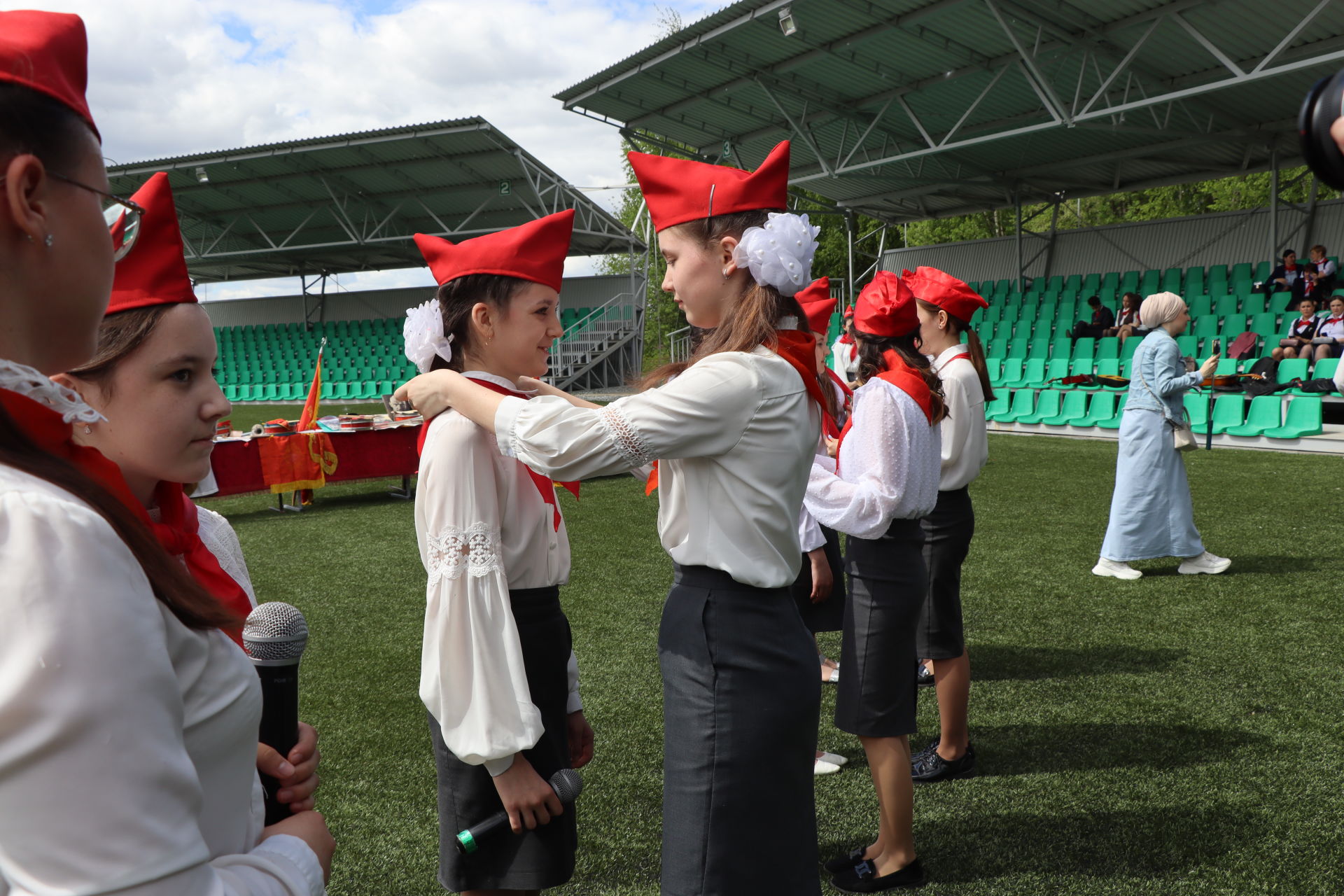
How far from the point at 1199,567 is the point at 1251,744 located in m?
2.98

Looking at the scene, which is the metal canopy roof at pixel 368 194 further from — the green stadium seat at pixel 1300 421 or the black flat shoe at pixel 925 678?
the black flat shoe at pixel 925 678

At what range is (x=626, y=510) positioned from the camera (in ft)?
29.1

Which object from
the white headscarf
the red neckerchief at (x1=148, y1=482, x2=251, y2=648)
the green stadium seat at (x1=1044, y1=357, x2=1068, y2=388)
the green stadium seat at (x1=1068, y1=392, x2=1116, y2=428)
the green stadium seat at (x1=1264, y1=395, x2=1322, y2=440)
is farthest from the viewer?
the green stadium seat at (x1=1044, y1=357, x2=1068, y2=388)

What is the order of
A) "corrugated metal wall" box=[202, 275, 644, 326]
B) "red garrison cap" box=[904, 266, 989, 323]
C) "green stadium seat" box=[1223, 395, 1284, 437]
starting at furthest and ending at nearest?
"corrugated metal wall" box=[202, 275, 644, 326] → "green stadium seat" box=[1223, 395, 1284, 437] → "red garrison cap" box=[904, 266, 989, 323]

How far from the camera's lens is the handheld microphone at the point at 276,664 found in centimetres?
104

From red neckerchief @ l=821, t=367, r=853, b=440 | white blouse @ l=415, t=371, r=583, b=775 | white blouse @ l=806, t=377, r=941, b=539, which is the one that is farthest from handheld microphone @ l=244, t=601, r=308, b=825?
red neckerchief @ l=821, t=367, r=853, b=440

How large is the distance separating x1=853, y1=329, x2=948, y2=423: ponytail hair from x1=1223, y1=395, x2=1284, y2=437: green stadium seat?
11.4 meters

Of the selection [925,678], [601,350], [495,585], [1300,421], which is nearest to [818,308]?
[925,678]

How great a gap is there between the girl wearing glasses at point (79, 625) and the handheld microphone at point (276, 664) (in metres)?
0.26

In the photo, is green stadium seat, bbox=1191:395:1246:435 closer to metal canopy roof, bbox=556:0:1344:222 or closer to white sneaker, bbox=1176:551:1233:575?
metal canopy roof, bbox=556:0:1344:222

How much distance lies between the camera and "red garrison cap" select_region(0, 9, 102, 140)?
66 centimetres

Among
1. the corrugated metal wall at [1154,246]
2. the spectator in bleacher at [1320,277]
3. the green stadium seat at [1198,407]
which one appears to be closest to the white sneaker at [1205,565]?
the green stadium seat at [1198,407]

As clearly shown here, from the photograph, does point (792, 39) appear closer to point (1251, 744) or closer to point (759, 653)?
point (1251, 744)

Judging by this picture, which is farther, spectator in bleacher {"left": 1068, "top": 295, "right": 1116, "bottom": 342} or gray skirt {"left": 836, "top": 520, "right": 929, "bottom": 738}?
spectator in bleacher {"left": 1068, "top": 295, "right": 1116, "bottom": 342}
